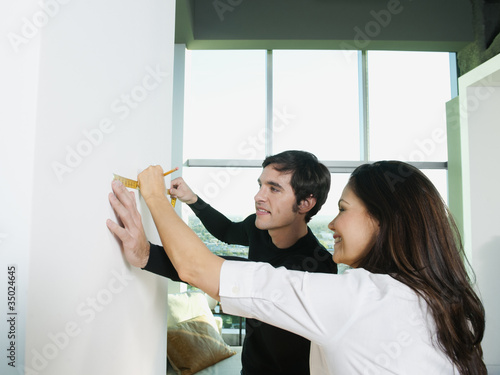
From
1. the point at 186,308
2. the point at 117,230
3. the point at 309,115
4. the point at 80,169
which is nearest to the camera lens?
the point at 80,169

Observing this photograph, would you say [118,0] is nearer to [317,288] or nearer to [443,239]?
[317,288]

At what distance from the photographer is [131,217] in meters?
0.74

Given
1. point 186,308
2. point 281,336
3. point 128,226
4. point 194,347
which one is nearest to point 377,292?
point 128,226

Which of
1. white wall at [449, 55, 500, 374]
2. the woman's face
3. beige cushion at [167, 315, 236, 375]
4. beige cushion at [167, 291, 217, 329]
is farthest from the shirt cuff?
white wall at [449, 55, 500, 374]

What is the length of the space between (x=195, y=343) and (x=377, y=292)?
2359 millimetres

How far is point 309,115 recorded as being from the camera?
4113mm

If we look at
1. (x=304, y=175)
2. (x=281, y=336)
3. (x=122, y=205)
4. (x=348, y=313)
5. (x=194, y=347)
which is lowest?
(x=194, y=347)

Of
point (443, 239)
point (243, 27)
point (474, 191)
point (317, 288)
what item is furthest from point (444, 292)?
point (243, 27)

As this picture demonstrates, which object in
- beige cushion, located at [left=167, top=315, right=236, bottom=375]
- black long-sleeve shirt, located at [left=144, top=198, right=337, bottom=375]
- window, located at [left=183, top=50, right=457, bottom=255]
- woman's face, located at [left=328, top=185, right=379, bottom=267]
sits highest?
window, located at [left=183, top=50, right=457, bottom=255]

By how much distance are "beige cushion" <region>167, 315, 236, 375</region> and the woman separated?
6.78 feet

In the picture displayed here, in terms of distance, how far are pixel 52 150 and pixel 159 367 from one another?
834 millimetres

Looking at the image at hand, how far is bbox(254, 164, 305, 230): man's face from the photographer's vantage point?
1.55 metres

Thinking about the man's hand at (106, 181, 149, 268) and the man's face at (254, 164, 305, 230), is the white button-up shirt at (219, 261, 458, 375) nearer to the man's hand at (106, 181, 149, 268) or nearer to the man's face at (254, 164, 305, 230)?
the man's hand at (106, 181, 149, 268)

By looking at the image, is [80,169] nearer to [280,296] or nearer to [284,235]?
[280,296]
